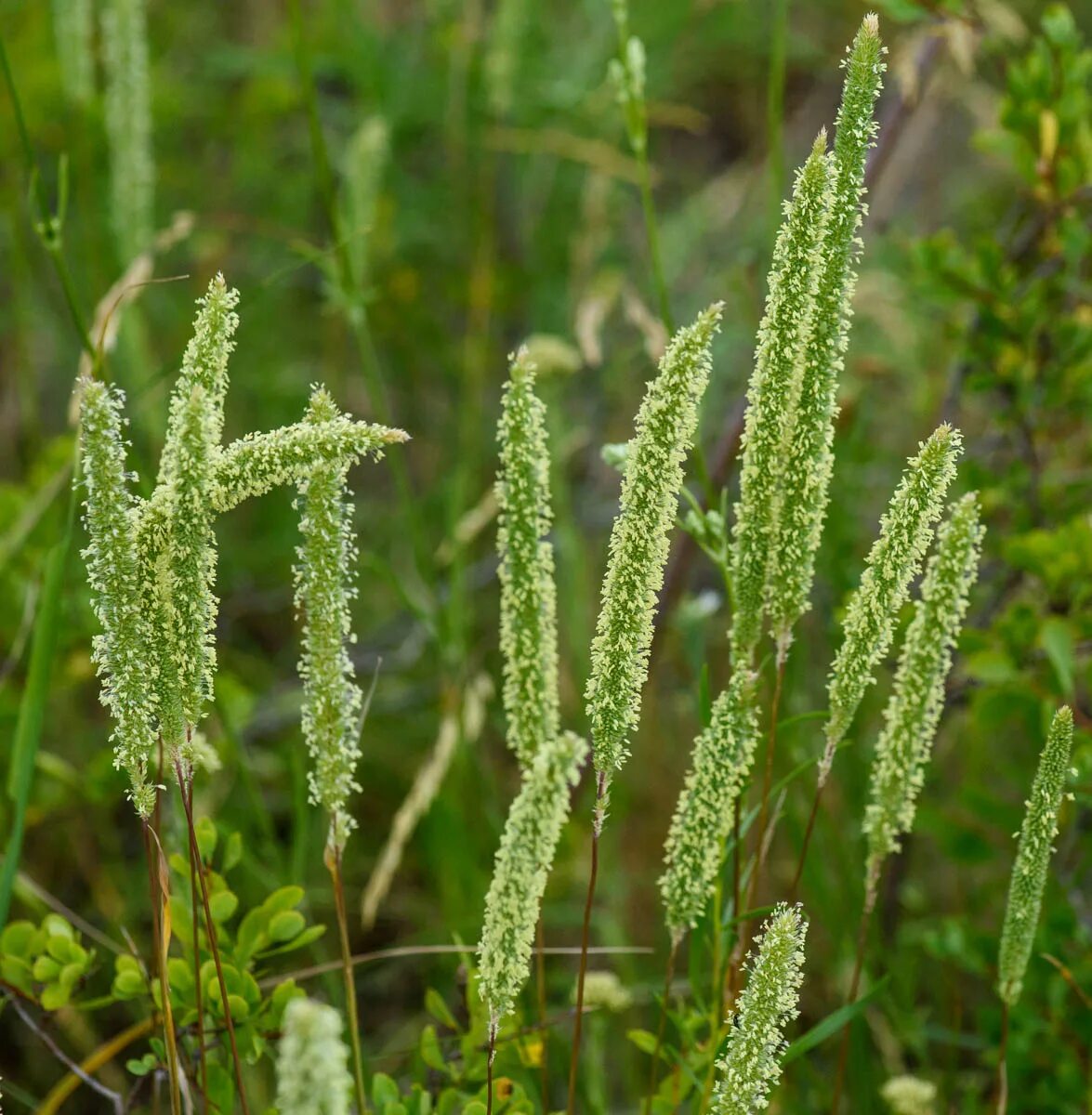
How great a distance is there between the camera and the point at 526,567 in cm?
109

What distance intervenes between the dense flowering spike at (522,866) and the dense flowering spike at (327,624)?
0.15 meters

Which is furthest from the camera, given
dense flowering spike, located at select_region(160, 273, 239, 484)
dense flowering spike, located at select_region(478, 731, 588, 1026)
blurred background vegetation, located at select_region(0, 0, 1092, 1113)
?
blurred background vegetation, located at select_region(0, 0, 1092, 1113)

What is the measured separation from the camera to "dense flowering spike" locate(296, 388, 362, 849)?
0.95m

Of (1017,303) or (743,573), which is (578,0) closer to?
(1017,303)

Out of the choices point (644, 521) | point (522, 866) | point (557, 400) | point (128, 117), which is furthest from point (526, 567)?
point (557, 400)

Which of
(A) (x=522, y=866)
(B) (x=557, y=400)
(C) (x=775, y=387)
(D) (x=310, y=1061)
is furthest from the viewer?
(B) (x=557, y=400)

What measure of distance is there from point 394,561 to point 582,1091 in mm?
1717

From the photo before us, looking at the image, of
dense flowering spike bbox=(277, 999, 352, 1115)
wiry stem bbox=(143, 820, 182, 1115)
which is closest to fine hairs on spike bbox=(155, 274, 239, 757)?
wiry stem bbox=(143, 820, 182, 1115)

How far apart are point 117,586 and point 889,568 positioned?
0.58m

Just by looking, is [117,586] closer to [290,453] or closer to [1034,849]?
[290,453]

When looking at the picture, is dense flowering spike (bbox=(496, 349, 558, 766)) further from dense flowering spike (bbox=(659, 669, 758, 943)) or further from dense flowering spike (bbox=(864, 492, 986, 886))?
dense flowering spike (bbox=(864, 492, 986, 886))

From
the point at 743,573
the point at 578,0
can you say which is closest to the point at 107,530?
the point at 743,573

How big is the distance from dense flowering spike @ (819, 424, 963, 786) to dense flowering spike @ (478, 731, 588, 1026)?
0.92 feet

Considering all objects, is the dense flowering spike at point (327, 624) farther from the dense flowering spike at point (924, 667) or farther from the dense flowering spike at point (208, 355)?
the dense flowering spike at point (924, 667)
